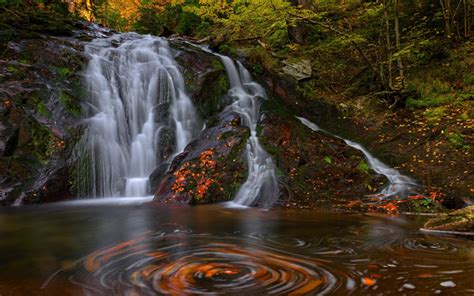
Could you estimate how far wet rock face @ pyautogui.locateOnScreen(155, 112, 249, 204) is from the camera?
24.9 feet

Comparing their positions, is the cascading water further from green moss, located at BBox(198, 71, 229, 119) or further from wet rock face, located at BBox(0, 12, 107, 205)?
wet rock face, located at BBox(0, 12, 107, 205)

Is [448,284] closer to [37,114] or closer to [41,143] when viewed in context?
[41,143]

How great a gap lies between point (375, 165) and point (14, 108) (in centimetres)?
848

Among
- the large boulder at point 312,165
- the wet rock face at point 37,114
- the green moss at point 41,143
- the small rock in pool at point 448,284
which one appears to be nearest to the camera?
the small rock in pool at point 448,284

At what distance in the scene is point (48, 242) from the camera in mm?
4469

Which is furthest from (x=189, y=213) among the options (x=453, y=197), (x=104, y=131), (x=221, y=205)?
(x=453, y=197)

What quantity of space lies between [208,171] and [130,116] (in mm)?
3484

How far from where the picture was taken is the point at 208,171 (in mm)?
7926

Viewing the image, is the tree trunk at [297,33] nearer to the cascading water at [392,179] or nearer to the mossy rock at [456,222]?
the cascading water at [392,179]

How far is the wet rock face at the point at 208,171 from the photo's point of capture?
24.9ft

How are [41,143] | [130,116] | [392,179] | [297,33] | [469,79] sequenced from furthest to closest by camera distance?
[297,33] < [469,79] < [130,116] < [41,143] < [392,179]

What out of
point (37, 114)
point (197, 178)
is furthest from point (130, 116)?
point (197, 178)

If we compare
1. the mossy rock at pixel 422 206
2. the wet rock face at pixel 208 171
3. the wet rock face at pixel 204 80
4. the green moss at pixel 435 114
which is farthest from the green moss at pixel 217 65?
the mossy rock at pixel 422 206

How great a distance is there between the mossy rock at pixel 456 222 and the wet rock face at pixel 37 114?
7.27m
